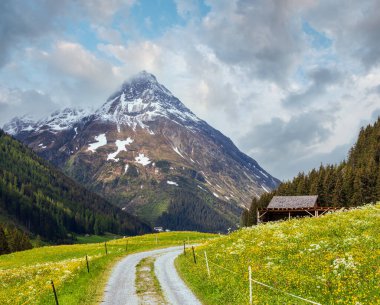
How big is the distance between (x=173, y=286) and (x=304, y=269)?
11373 millimetres

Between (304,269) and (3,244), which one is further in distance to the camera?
(3,244)

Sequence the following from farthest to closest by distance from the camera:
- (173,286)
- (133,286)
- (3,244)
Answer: (3,244) < (133,286) < (173,286)

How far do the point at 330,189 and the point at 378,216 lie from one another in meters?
91.2

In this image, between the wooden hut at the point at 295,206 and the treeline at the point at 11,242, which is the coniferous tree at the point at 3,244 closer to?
the treeline at the point at 11,242

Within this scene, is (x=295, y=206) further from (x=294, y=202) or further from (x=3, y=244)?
(x=3, y=244)

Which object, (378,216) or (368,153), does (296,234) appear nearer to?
(378,216)

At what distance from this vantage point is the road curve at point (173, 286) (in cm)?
2643

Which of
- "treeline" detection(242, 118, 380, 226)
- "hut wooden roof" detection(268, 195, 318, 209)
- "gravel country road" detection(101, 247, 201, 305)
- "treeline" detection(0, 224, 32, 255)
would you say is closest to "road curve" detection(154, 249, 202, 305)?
"gravel country road" detection(101, 247, 201, 305)

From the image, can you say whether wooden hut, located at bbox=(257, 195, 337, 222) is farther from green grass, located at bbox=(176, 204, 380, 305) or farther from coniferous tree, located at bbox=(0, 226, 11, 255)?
coniferous tree, located at bbox=(0, 226, 11, 255)

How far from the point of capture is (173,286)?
32000mm

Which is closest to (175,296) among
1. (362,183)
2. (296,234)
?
(296,234)

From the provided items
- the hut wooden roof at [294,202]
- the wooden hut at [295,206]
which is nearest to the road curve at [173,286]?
the wooden hut at [295,206]

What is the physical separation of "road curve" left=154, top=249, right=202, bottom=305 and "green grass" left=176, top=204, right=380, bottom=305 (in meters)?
0.78

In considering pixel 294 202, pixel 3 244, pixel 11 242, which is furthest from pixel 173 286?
pixel 11 242
